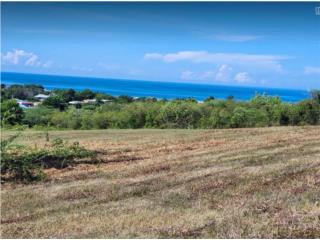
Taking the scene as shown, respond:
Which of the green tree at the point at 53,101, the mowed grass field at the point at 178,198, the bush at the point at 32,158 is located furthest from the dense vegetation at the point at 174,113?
the mowed grass field at the point at 178,198

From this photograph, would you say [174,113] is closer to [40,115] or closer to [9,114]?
[40,115]

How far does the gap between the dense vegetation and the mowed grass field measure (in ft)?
133

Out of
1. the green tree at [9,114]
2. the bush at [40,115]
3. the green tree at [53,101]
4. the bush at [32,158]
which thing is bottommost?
the bush at [40,115]

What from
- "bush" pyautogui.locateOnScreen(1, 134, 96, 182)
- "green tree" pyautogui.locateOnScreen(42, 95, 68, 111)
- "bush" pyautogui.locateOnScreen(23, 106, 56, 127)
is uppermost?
"bush" pyautogui.locateOnScreen(1, 134, 96, 182)

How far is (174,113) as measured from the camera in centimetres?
6912

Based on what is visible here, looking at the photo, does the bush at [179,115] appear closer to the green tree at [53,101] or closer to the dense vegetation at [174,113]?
the dense vegetation at [174,113]

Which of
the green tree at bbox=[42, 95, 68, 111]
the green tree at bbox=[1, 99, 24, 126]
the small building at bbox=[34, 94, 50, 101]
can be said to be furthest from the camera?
the small building at bbox=[34, 94, 50, 101]

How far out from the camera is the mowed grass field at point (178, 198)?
7.80 m

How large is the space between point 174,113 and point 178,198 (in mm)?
58672

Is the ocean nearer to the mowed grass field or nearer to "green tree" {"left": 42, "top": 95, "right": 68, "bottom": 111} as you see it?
"green tree" {"left": 42, "top": 95, "right": 68, "bottom": 111}

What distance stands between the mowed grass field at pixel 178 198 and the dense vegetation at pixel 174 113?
133 ft

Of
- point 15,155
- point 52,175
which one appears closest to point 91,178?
point 52,175

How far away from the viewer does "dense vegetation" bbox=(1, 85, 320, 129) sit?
197 ft

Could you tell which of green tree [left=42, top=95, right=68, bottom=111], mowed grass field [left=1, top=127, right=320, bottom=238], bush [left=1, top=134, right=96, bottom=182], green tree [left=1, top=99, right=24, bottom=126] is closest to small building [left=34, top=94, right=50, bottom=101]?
green tree [left=42, top=95, right=68, bottom=111]
